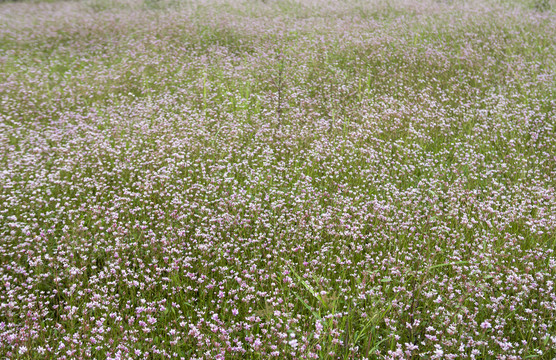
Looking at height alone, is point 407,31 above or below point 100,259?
above

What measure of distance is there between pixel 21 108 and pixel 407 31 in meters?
10.1

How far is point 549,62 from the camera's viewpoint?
9055mm

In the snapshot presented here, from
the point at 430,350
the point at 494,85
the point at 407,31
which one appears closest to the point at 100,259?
the point at 430,350

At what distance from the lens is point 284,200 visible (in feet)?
15.6

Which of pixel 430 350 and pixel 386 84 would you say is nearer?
pixel 430 350

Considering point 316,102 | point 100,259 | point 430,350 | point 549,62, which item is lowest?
point 100,259

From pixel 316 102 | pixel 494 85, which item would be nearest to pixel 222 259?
pixel 316 102

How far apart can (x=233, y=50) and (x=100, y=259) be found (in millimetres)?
8306

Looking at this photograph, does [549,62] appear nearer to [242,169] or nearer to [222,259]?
[242,169]

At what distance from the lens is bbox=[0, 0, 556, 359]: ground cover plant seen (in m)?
3.09

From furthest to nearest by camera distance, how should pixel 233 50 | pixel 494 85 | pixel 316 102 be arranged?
1. pixel 233 50
2. pixel 494 85
3. pixel 316 102

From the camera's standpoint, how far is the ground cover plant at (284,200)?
309 cm

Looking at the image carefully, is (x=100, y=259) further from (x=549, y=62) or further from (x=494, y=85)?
(x=549, y=62)

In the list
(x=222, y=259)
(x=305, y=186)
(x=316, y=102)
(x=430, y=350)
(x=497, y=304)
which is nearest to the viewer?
(x=430, y=350)
